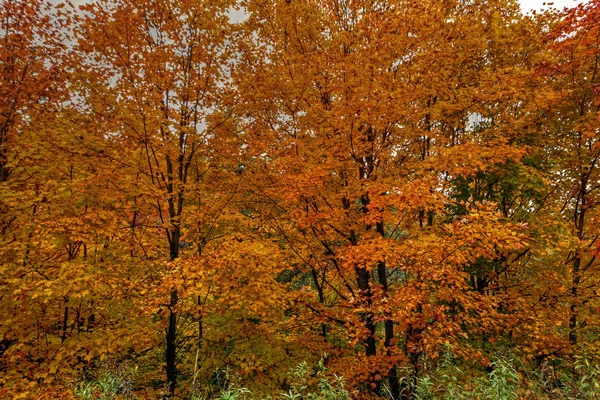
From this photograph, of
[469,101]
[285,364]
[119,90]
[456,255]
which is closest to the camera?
[456,255]

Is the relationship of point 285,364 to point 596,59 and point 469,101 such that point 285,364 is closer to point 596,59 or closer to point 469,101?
point 469,101

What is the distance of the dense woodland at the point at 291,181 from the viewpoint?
23.9ft

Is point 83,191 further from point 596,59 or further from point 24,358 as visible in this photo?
point 596,59

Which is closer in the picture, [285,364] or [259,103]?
[259,103]

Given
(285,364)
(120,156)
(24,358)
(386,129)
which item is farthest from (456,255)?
(24,358)

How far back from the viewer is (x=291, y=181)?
788 centimetres

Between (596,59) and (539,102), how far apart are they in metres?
3.20

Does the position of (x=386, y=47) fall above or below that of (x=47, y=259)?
above

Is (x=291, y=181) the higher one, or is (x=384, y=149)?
(x=384, y=149)

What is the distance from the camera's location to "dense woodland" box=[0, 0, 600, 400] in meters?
7.29

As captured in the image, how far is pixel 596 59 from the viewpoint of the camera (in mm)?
9367

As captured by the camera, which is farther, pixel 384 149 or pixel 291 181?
pixel 384 149

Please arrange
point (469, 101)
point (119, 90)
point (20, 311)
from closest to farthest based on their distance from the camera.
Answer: point (119, 90), point (20, 311), point (469, 101)

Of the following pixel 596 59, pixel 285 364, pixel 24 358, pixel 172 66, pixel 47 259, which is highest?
pixel 596 59
